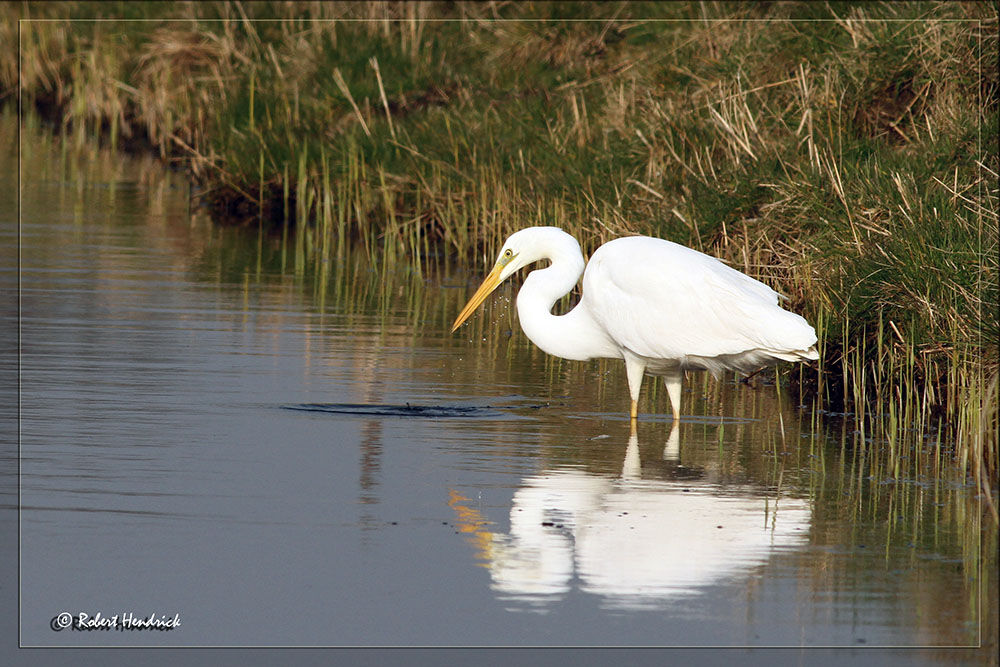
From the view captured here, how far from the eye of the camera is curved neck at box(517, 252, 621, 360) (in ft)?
31.4

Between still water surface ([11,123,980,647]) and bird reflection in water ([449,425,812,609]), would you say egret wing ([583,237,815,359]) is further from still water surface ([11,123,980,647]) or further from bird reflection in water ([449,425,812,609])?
bird reflection in water ([449,425,812,609])

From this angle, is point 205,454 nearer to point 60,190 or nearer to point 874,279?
point 874,279

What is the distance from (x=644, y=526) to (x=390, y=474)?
1421 millimetres

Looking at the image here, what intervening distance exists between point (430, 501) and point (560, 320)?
8.91 ft

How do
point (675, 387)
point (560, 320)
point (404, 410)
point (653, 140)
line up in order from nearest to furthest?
point (404, 410)
point (675, 387)
point (560, 320)
point (653, 140)

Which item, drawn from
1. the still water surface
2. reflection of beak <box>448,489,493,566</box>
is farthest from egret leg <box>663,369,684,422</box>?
reflection of beak <box>448,489,493,566</box>

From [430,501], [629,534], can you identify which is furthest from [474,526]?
[629,534]

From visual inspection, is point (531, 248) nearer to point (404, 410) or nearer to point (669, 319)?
point (669, 319)

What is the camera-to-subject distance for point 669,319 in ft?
29.3

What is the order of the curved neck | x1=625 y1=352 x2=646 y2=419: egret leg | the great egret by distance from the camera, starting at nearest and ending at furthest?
the great egret
x1=625 y1=352 x2=646 y2=419: egret leg
the curved neck

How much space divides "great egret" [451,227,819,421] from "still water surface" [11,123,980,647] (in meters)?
0.38

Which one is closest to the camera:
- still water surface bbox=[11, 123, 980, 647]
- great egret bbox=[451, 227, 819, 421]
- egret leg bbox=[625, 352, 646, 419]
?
still water surface bbox=[11, 123, 980, 647]

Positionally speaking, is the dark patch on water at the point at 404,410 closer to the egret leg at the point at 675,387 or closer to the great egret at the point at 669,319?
the great egret at the point at 669,319

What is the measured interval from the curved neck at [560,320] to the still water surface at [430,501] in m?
0.37
